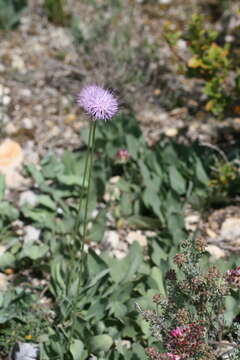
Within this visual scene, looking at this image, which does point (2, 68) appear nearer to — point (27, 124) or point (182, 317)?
point (27, 124)

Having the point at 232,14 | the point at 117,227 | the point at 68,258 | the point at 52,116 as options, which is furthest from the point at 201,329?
the point at 232,14

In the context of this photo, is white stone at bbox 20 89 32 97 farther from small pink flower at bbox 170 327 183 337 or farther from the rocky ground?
small pink flower at bbox 170 327 183 337

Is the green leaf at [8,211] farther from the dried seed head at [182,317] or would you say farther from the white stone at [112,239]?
the dried seed head at [182,317]

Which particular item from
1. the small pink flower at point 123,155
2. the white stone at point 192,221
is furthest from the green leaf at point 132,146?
the white stone at point 192,221

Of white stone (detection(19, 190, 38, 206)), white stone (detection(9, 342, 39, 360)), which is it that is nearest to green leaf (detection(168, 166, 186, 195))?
white stone (detection(19, 190, 38, 206))

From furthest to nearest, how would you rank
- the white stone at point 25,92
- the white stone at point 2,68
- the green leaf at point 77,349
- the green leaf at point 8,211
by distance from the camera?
the white stone at point 2,68, the white stone at point 25,92, the green leaf at point 8,211, the green leaf at point 77,349

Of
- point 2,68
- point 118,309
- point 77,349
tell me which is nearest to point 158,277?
point 118,309
